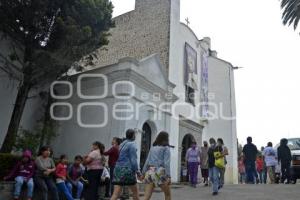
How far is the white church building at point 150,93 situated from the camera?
1534cm

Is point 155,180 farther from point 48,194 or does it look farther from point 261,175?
point 261,175

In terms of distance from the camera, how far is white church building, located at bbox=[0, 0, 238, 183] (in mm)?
15336

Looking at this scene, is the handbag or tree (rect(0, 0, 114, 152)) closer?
the handbag

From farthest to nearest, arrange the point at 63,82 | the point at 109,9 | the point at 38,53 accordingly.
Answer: the point at 63,82, the point at 109,9, the point at 38,53

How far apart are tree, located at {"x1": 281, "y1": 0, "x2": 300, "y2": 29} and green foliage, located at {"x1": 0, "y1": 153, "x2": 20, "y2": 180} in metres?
11.3

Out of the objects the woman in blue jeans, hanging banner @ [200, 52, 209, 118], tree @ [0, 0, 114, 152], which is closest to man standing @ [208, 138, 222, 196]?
the woman in blue jeans

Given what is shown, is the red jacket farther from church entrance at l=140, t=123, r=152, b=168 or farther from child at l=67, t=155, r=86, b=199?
child at l=67, t=155, r=86, b=199

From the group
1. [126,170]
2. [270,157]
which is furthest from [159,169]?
[270,157]

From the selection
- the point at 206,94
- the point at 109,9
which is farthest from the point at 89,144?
the point at 206,94

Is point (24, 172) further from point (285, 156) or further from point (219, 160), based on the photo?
point (285, 156)

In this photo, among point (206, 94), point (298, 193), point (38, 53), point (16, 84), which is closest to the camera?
point (298, 193)

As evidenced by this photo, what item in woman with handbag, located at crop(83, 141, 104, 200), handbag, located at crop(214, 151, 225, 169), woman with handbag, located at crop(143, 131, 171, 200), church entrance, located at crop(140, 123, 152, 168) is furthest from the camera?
church entrance, located at crop(140, 123, 152, 168)

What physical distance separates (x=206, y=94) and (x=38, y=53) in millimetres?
15558

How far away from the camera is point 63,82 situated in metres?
16.6
